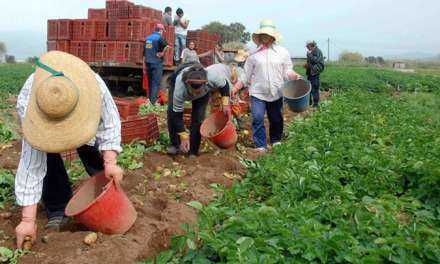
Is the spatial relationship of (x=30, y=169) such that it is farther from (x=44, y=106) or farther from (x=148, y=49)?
(x=148, y=49)

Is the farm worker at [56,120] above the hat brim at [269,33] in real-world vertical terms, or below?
below

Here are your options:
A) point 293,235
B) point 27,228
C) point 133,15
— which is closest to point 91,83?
point 27,228

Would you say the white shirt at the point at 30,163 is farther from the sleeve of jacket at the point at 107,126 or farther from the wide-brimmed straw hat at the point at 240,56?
the wide-brimmed straw hat at the point at 240,56

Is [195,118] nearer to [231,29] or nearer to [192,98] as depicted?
[192,98]

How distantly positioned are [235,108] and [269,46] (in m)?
Result: 1.74

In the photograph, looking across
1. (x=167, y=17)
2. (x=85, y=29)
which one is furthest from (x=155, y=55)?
(x=85, y=29)

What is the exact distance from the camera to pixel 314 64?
41.2 ft

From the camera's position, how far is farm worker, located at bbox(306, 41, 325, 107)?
1255cm

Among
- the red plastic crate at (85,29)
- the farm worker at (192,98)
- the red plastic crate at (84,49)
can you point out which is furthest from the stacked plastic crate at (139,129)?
the red plastic crate at (85,29)

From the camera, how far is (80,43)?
12.6 m

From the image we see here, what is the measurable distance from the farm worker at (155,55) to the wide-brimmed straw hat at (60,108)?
7644mm

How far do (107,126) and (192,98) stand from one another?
2.45 metres

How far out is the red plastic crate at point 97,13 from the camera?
505 inches

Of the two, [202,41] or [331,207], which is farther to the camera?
[202,41]
